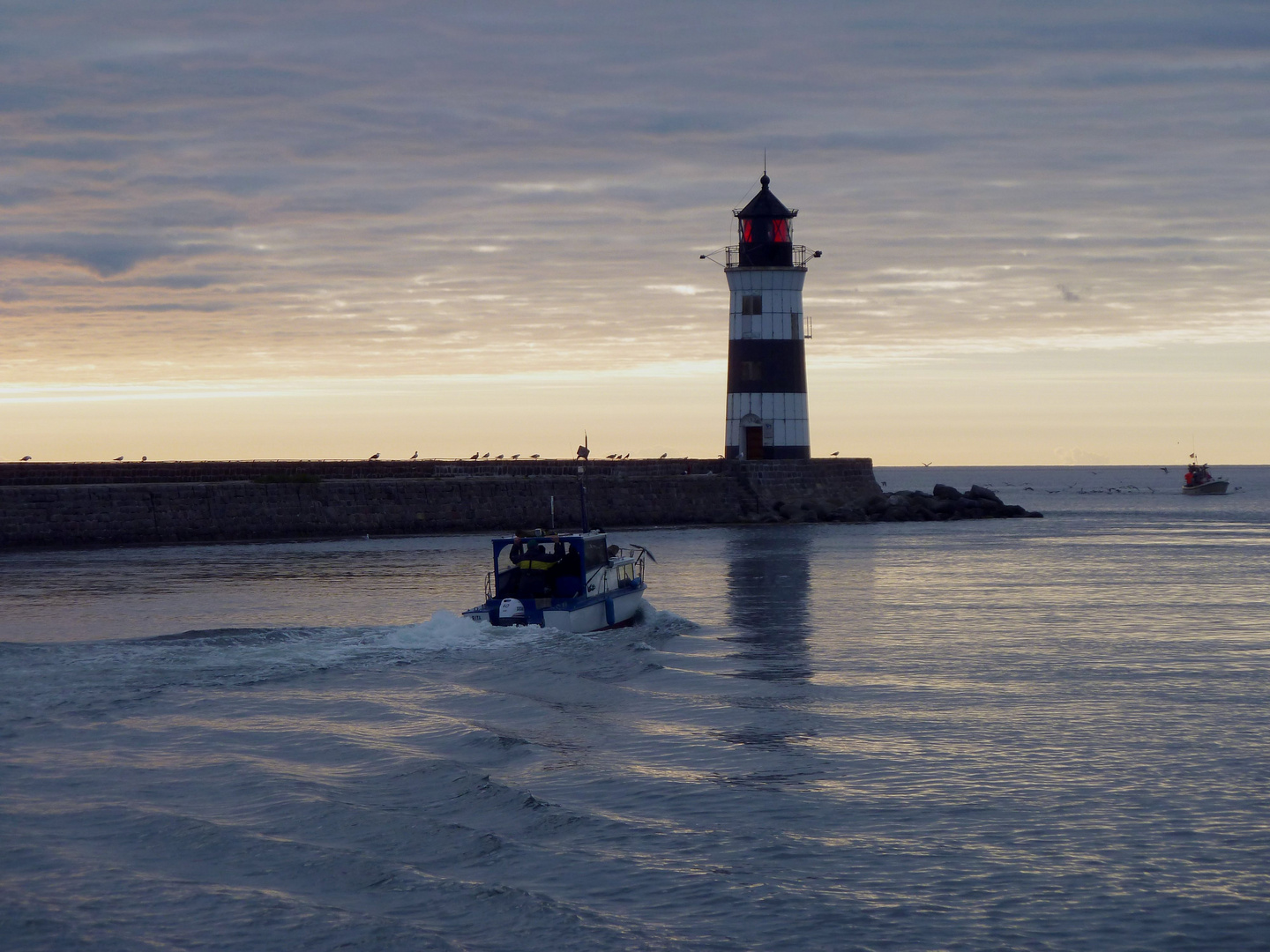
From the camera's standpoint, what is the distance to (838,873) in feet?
30.5

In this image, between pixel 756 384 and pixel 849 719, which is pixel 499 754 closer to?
pixel 849 719

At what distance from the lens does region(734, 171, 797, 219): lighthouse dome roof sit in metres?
53.6

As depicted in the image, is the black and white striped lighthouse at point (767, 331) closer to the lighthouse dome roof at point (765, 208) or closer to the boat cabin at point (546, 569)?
the lighthouse dome roof at point (765, 208)

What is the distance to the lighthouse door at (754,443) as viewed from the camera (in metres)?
54.9

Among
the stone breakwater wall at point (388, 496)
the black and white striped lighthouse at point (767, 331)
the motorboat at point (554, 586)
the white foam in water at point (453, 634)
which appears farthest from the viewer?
the black and white striped lighthouse at point (767, 331)

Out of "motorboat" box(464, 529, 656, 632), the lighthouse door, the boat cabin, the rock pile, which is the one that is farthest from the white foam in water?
the rock pile

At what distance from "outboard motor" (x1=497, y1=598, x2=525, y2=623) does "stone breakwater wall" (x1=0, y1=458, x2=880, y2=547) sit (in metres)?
19.3

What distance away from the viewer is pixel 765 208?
53781 millimetres

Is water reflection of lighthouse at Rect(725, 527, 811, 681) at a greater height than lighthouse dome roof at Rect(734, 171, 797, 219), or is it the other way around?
lighthouse dome roof at Rect(734, 171, 797, 219)

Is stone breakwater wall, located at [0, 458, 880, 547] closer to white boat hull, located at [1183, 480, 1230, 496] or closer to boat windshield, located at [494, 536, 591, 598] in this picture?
boat windshield, located at [494, 536, 591, 598]

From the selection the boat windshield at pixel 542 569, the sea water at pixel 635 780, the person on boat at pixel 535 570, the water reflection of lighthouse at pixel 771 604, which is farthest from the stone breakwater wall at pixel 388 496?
the person on boat at pixel 535 570

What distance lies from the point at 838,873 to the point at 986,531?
158 feet

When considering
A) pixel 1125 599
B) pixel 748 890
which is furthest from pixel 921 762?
pixel 1125 599

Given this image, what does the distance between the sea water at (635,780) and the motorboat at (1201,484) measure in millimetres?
89603
